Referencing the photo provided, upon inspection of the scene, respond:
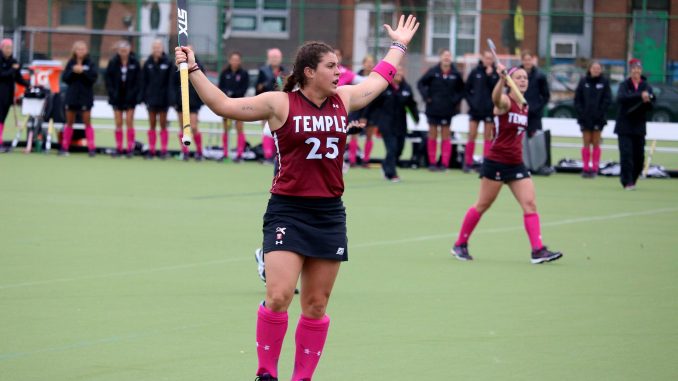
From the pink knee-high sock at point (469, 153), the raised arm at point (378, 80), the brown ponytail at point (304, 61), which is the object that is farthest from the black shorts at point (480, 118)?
the brown ponytail at point (304, 61)

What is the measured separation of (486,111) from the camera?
23.7 meters

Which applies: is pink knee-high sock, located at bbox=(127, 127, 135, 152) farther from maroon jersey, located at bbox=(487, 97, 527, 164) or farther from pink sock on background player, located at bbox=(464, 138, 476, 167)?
maroon jersey, located at bbox=(487, 97, 527, 164)

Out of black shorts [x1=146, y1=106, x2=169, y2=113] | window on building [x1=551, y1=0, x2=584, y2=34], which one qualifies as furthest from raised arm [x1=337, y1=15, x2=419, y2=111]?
window on building [x1=551, y1=0, x2=584, y2=34]

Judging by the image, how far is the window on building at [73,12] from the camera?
109 ft

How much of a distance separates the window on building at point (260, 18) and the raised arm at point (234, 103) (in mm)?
28778

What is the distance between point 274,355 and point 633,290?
16.1 feet

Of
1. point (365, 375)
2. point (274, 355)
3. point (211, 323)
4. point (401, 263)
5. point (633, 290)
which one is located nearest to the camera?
point (274, 355)

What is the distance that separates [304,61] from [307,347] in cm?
154

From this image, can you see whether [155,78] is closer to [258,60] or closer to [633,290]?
[258,60]

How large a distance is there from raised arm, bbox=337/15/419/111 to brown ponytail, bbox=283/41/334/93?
11.0 inches

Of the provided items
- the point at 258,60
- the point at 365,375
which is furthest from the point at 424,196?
the point at 258,60

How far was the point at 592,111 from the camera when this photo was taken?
23.5 meters

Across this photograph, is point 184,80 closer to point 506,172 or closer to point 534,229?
point 506,172

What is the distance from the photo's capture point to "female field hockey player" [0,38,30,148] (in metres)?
24.8
